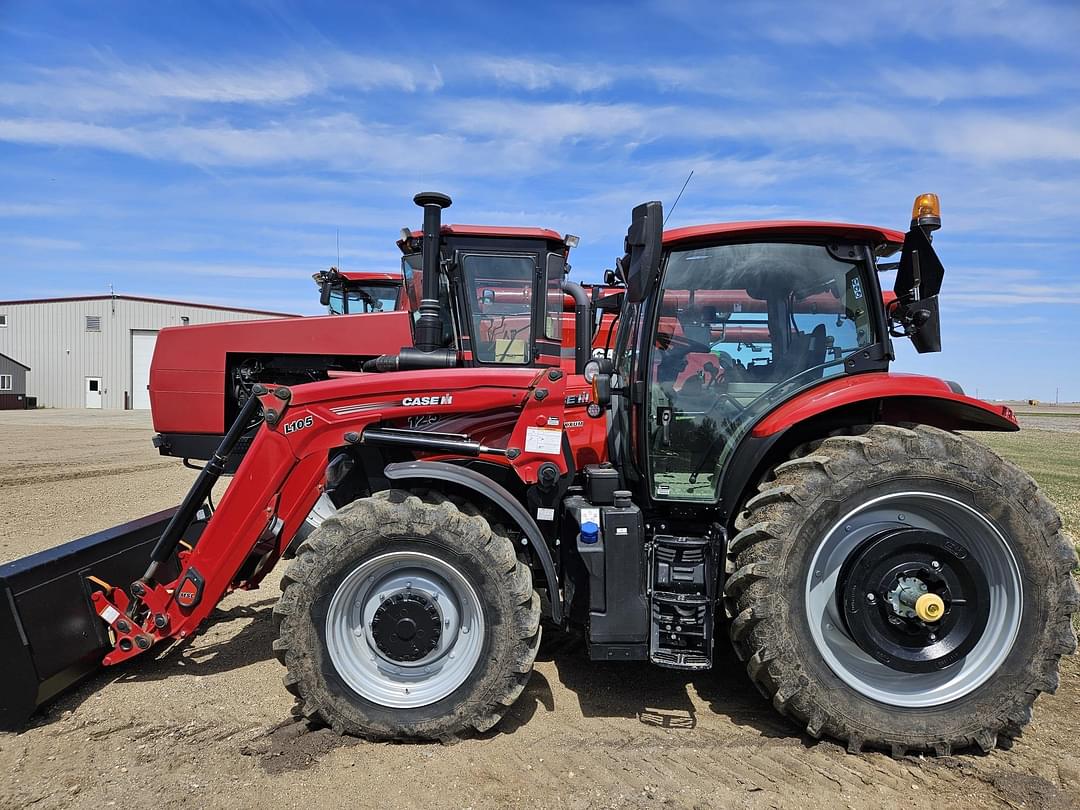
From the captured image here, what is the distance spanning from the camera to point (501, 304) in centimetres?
641

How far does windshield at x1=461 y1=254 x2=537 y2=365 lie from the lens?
20.7 feet

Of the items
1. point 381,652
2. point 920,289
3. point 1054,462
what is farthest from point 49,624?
point 1054,462

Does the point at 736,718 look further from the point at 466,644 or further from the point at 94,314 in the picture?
the point at 94,314

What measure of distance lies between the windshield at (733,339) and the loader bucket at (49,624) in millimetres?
2795

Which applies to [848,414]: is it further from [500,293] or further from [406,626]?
[500,293]

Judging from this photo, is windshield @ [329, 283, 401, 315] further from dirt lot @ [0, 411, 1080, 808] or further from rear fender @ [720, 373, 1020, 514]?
rear fender @ [720, 373, 1020, 514]

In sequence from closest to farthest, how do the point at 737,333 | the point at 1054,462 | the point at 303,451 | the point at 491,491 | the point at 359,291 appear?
1. the point at 491,491
2. the point at 303,451
3. the point at 737,333
4. the point at 359,291
5. the point at 1054,462

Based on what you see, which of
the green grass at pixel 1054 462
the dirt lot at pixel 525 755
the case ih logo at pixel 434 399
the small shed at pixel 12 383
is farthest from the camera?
the small shed at pixel 12 383

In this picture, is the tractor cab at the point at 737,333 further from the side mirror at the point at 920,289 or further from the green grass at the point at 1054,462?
the green grass at the point at 1054,462

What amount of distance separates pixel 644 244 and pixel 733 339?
867 millimetres

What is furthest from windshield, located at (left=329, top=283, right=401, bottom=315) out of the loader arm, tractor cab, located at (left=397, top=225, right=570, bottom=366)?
the loader arm

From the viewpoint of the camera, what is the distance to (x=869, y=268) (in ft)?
11.3

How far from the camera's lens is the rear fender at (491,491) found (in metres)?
3.22

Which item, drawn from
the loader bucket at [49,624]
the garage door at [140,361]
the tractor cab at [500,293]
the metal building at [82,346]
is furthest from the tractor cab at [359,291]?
the garage door at [140,361]
